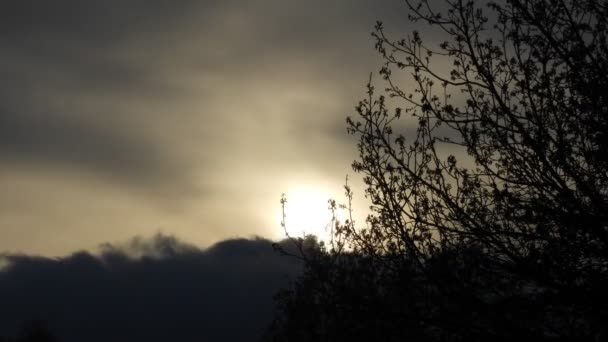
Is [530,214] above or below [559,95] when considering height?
below

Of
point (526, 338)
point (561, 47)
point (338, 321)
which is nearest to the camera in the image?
point (526, 338)

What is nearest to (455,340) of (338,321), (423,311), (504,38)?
(423,311)

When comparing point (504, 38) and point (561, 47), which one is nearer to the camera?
point (561, 47)

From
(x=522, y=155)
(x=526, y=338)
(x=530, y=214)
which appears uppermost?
(x=522, y=155)

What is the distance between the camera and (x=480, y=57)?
11328mm

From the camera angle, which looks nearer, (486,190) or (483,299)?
(483,299)

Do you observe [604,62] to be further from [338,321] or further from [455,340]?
[338,321]

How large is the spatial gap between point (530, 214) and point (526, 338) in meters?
2.09

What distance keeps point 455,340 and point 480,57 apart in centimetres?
469

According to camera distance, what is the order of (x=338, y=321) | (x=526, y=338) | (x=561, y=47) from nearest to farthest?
(x=526, y=338) → (x=561, y=47) → (x=338, y=321)

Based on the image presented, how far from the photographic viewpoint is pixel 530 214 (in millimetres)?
10992

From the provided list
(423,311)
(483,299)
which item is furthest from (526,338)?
(423,311)

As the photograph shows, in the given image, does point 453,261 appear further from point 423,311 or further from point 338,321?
point 338,321

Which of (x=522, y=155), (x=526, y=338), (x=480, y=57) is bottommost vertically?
(x=526, y=338)
